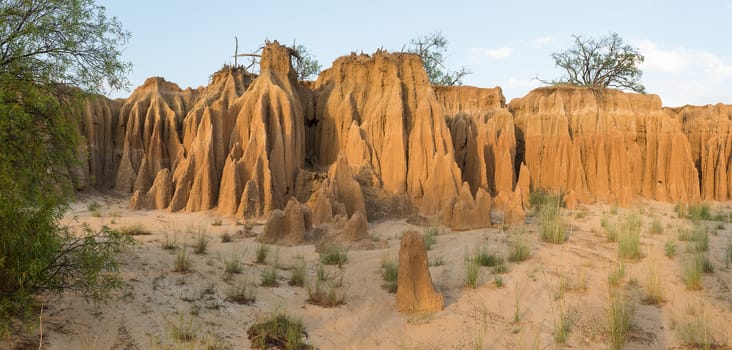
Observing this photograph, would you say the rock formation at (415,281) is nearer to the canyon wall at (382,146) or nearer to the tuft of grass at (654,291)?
the tuft of grass at (654,291)

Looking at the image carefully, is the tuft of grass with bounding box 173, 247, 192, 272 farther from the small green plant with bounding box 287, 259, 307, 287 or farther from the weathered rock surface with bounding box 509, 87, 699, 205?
the weathered rock surface with bounding box 509, 87, 699, 205

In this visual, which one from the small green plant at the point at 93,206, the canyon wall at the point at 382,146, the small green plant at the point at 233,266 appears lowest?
the small green plant at the point at 233,266

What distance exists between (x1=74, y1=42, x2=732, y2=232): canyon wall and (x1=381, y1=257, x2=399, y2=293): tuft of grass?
257cm

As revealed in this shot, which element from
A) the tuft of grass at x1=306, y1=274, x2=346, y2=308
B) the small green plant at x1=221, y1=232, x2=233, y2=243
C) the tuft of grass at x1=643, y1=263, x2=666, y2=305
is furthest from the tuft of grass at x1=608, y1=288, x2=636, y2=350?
the small green plant at x1=221, y1=232, x2=233, y2=243

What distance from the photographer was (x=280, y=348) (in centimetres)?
695

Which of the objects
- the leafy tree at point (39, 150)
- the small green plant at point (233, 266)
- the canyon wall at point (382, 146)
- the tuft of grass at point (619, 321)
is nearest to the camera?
the leafy tree at point (39, 150)

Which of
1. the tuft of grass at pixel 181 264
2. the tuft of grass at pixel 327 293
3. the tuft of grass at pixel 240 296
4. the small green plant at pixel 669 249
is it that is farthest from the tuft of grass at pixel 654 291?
the tuft of grass at pixel 181 264

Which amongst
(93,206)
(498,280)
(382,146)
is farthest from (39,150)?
(382,146)

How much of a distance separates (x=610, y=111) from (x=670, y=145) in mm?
2877

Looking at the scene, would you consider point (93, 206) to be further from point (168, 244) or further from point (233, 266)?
point (233, 266)

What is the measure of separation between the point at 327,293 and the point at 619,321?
14.2 ft

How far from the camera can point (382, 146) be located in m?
19.3

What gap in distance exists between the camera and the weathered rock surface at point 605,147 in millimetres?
22844

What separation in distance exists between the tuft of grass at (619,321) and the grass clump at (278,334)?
158 inches
